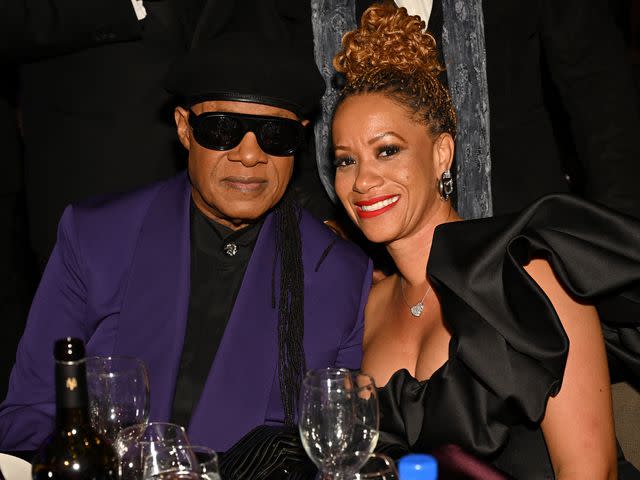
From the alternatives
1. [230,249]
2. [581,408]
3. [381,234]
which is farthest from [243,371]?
[581,408]

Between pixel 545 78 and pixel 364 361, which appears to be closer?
pixel 364 361

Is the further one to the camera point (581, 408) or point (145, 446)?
point (581, 408)

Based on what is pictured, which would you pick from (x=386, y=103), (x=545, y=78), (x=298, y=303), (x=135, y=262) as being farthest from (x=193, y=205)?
(x=545, y=78)

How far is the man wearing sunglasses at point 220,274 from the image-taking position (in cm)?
258

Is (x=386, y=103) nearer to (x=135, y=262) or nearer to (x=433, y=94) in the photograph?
(x=433, y=94)

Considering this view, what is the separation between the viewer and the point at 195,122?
2682mm

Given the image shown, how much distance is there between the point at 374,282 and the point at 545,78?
7.13ft

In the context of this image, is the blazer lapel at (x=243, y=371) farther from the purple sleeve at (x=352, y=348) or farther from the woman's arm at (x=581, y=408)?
the woman's arm at (x=581, y=408)

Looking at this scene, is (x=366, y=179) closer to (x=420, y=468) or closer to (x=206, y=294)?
(x=206, y=294)

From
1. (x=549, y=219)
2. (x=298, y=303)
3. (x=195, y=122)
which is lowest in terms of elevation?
(x=298, y=303)

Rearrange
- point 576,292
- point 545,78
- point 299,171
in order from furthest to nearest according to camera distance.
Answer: point 545,78 < point 299,171 < point 576,292

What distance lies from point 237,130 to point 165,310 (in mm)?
562

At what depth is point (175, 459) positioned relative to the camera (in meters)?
1.60

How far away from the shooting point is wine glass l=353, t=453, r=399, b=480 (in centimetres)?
152
